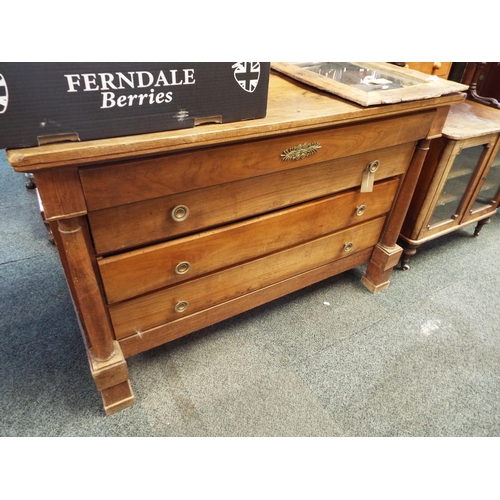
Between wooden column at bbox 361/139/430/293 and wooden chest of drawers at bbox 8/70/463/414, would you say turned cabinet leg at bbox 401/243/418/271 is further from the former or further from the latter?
wooden chest of drawers at bbox 8/70/463/414

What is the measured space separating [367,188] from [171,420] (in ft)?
2.87

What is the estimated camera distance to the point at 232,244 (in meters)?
1.00

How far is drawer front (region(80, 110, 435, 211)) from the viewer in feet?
2.35

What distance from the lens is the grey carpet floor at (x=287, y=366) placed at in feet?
3.43

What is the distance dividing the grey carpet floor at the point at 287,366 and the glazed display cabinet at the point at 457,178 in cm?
24

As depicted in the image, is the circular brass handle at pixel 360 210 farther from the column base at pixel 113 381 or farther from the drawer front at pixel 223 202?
the column base at pixel 113 381

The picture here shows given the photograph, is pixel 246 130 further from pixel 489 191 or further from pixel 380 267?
pixel 489 191

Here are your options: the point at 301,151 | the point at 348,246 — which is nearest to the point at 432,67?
the point at 348,246

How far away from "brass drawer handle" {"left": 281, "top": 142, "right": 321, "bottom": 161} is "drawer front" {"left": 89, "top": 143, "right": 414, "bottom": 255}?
0.18 ft

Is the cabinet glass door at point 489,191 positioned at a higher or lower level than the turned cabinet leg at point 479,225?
higher

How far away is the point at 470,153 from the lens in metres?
1.46

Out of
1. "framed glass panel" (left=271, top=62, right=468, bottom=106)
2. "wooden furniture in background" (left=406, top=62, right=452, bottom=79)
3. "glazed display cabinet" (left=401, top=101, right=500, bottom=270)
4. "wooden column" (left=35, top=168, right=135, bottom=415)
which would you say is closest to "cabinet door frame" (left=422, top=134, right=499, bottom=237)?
"glazed display cabinet" (left=401, top=101, right=500, bottom=270)

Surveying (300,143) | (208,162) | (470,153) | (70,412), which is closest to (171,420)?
(70,412)

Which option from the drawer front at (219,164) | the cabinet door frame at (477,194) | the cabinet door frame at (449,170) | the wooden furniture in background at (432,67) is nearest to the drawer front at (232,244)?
the drawer front at (219,164)
